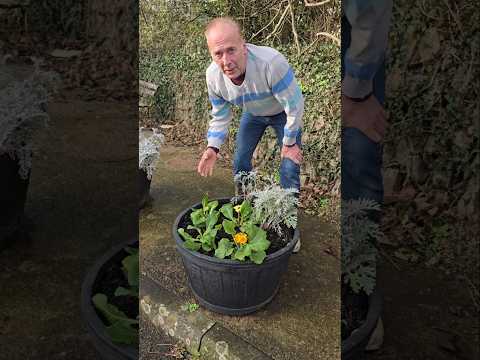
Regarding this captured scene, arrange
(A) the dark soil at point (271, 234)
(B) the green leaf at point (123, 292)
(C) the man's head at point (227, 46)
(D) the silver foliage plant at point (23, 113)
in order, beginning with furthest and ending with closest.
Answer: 1. (D) the silver foliage plant at point (23, 113)
2. (B) the green leaf at point (123, 292)
3. (A) the dark soil at point (271, 234)
4. (C) the man's head at point (227, 46)

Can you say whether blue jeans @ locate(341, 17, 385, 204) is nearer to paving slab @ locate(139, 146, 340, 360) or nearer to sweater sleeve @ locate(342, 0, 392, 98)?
sweater sleeve @ locate(342, 0, 392, 98)

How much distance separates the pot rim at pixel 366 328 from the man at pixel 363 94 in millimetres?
203

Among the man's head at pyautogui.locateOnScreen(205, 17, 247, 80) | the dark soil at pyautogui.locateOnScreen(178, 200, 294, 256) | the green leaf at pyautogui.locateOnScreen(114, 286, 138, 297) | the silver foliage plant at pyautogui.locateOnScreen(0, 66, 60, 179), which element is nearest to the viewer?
the man's head at pyautogui.locateOnScreen(205, 17, 247, 80)

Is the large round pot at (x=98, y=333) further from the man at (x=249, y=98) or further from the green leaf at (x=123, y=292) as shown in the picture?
the man at (x=249, y=98)

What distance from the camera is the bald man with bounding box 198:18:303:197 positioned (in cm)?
89

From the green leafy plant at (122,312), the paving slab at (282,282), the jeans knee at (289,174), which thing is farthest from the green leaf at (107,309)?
the jeans knee at (289,174)

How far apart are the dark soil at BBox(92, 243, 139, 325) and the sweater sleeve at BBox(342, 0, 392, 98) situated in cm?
70

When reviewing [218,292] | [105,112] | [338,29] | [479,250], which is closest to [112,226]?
[105,112]

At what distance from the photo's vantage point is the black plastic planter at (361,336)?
1.01 m

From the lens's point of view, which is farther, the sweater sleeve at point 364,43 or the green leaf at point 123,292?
the green leaf at point 123,292

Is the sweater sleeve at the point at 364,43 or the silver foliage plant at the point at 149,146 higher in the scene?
the sweater sleeve at the point at 364,43

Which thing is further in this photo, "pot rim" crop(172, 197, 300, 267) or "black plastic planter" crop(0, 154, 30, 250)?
"black plastic planter" crop(0, 154, 30, 250)

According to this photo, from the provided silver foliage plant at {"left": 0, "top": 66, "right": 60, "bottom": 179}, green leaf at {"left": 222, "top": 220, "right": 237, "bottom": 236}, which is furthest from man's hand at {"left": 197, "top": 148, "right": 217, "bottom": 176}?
silver foliage plant at {"left": 0, "top": 66, "right": 60, "bottom": 179}

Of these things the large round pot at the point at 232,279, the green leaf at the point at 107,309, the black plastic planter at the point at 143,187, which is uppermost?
the black plastic planter at the point at 143,187
